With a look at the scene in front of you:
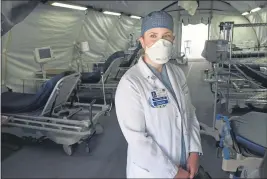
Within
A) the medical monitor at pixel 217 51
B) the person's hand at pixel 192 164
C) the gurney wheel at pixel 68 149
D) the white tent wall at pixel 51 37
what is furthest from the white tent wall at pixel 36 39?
the person's hand at pixel 192 164

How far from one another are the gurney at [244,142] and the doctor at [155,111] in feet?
3.30

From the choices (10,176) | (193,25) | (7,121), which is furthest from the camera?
(193,25)

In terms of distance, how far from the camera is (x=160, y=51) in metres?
1.10

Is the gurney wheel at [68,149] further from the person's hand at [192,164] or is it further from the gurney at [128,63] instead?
the gurney at [128,63]

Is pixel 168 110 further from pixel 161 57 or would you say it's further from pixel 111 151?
pixel 111 151

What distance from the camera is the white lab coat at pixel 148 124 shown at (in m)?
1.07

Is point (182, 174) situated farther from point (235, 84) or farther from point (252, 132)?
point (235, 84)

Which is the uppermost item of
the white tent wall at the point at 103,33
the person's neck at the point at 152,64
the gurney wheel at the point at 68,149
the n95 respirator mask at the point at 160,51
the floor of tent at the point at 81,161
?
the white tent wall at the point at 103,33

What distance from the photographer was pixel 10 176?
235cm

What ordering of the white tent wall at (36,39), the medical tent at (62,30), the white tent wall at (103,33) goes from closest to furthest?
the medical tent at (62,30)
the white tent wall at (36,39)
the white tent wall at (103,33)

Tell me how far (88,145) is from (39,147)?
0.59 m

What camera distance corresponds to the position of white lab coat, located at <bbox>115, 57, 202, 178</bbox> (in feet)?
3.50

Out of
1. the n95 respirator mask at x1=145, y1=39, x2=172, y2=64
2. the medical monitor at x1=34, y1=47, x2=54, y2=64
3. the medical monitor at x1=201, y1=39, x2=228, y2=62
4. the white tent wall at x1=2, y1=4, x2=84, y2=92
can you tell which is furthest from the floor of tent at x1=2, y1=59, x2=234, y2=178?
the n95 respirator mask at x1=145, y1=39, x2=172, y2=64

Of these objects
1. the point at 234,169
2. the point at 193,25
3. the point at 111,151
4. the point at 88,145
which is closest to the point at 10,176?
the point at 88,145
